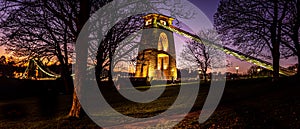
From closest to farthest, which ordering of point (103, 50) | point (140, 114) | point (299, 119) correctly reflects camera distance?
point (299, 119), point (140, 114), point (103, 50)

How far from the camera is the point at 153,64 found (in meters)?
48.5

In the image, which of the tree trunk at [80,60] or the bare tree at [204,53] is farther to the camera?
the bare tree at [204,53]

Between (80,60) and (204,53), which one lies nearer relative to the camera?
(80,60)

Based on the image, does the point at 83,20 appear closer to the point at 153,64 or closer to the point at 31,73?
the point at 31,73

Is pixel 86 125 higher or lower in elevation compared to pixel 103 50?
lower

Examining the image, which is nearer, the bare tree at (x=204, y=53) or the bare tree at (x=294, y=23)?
the bare tree at (x=294, y=23)

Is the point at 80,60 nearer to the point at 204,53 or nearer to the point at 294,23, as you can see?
the point at 294,23

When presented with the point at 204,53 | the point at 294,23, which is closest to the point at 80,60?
the point at 294,23

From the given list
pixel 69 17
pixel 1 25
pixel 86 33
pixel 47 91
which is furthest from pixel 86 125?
pixel 47 91

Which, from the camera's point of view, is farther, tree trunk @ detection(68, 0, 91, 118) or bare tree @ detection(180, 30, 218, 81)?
bare tree @ detection(180, 30, 218, 81)

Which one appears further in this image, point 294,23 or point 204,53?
point 204,53

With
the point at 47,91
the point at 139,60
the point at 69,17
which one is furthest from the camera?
the point at 47,91

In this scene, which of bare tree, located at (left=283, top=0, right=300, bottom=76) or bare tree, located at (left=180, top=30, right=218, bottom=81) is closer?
bare tree, located at (left=283, top=0, right=300, bottom=76)

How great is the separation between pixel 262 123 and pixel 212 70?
3212cm
